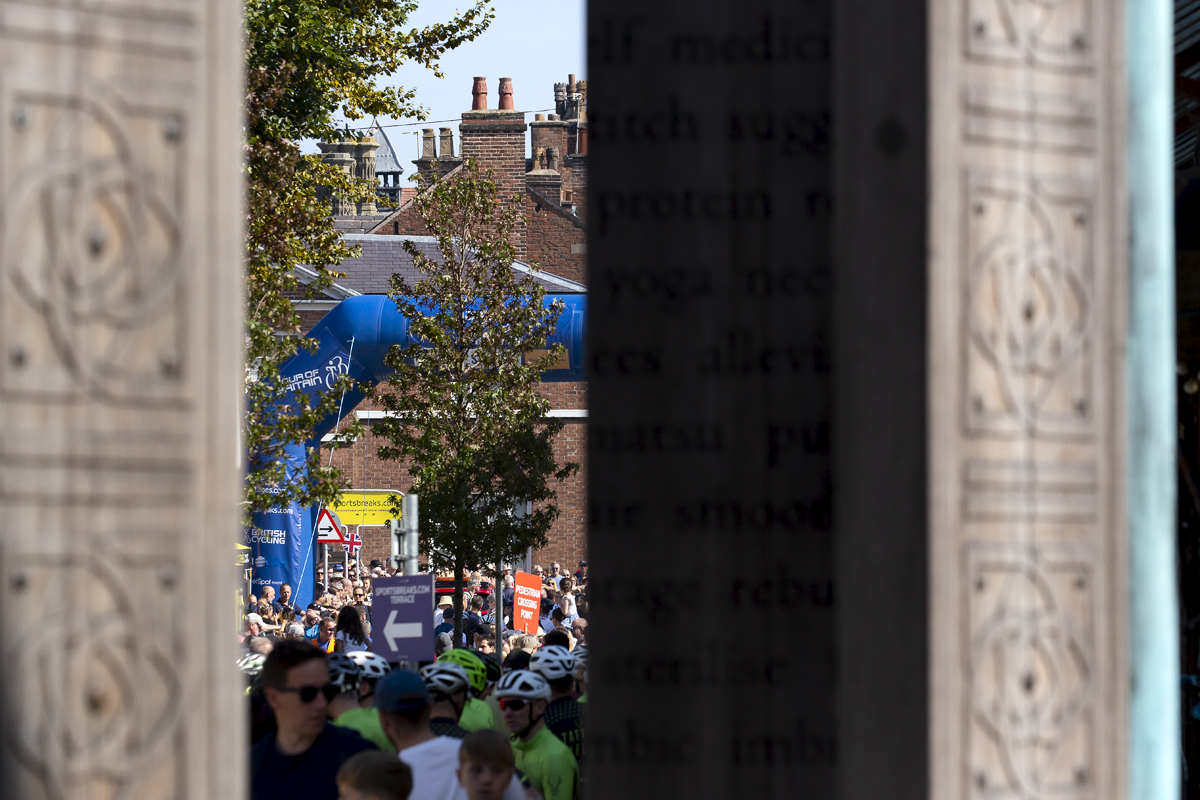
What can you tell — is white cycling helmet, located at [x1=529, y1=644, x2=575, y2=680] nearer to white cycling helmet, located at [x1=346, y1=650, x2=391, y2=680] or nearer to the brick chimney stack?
white cycling helmet, located at [x1=346, y1=650, x2=391, y2=680]

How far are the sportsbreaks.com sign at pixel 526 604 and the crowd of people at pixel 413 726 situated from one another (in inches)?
303

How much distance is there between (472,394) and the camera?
23125 millimetres

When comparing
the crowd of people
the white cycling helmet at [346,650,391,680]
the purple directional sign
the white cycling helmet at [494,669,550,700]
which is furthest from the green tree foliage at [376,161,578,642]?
the white cycling helmet at [494,669,550,700]

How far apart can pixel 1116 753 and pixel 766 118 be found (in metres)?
0.96

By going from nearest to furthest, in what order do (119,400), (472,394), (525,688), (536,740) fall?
(119,400) < (536,740) < (525,688) < (472,394)

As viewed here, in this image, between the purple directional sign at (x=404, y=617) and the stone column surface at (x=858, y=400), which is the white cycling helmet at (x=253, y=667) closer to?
the purple directional sign at (x=404, y=617)

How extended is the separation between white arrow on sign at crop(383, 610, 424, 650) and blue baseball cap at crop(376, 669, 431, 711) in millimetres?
5111

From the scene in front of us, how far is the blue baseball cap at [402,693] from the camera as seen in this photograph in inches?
252

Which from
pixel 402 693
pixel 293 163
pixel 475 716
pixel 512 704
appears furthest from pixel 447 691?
pixel 293 163

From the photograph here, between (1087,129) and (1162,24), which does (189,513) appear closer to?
(1087,129)

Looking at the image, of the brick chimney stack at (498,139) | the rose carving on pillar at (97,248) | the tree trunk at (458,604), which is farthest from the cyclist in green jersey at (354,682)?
the brick chimney stack at (498,139)

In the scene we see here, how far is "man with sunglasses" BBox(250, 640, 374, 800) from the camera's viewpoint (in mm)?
5395

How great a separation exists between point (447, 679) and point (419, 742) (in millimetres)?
1430

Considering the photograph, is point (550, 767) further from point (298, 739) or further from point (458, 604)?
point (458, 604)
